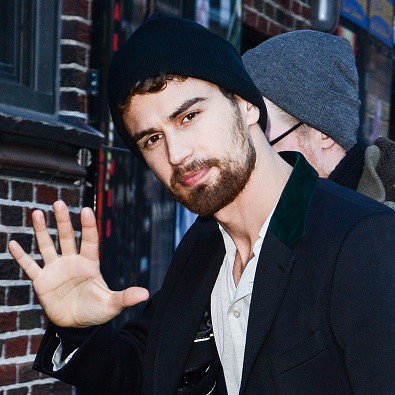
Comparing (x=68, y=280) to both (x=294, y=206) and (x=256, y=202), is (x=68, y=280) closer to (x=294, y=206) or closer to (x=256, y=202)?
(x=256, y=202)

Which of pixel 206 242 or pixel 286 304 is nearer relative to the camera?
pixel 286 304

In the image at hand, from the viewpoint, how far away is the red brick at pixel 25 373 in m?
4.92

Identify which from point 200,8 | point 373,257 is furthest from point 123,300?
point 200,8

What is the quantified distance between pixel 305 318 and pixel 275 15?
196 inches

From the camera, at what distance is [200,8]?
→ 6.63 meters

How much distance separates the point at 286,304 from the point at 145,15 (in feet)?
11.1

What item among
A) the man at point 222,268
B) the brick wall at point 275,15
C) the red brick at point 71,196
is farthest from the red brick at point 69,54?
the brick wall at point 275,15

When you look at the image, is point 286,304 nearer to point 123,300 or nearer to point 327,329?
point 327,329

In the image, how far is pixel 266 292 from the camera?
9.95 ft

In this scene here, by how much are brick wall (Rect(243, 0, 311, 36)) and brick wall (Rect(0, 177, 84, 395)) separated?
2.62m

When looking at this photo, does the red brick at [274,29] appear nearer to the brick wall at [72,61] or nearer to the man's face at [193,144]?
the brick wall at [72,61]

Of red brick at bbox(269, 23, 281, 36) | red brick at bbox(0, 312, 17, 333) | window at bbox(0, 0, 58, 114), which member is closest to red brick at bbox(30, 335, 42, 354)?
red brick at bbox(0, 312, 17, 333)

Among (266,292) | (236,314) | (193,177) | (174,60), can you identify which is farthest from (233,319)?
(174,60)

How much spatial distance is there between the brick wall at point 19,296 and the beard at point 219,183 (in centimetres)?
170
